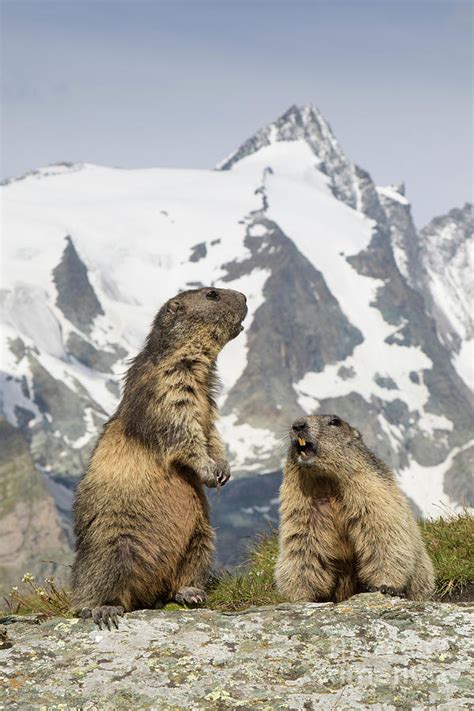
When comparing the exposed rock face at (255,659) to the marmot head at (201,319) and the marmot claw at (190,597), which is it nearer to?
the marmot claw at (190,597)

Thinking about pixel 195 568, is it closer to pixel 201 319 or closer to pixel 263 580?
pixel 263 580

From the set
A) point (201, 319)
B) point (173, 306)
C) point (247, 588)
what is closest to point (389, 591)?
point (247, 588)

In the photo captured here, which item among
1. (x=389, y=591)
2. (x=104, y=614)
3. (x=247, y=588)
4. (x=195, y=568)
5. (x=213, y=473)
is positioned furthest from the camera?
(x=247, y=588)

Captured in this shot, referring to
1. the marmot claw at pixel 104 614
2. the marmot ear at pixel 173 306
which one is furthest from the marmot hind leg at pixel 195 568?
the marmot ear at pixel 173 306

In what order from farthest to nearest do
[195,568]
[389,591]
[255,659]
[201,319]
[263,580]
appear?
[263,580]
[201,319]
[195,568]
[389,591]
[255,659]

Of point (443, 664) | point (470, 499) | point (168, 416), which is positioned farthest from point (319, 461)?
point (470, 499)

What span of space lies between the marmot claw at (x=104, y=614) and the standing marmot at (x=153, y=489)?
9 cm

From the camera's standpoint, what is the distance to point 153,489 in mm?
10383

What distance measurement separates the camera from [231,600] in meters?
11.0

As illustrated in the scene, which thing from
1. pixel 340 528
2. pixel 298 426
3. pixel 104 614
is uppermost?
pixel 298 426

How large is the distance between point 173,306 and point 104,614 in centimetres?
470

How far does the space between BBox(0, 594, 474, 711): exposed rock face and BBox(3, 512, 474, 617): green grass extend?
197cm

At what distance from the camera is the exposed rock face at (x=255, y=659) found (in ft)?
22.6

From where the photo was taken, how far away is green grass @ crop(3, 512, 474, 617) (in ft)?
36.3
